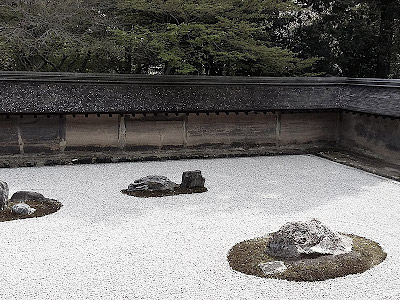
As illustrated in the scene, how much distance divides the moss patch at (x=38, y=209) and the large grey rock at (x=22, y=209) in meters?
0.07

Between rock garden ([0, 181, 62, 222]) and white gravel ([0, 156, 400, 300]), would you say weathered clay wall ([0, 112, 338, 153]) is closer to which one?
white gravel ([0, 156, 400, 300])

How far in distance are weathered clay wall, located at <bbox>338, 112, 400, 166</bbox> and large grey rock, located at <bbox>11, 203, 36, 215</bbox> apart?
1221cm

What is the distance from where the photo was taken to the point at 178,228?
396 inches

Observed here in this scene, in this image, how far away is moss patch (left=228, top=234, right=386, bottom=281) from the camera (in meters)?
7.70

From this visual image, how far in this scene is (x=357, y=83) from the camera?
63.2ft

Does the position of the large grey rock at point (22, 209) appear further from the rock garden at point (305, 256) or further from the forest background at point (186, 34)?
the forest background at point (186, 34)

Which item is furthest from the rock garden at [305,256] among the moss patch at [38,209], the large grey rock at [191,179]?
the moss patch at [38,209]

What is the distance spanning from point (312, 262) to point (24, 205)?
6.86 m

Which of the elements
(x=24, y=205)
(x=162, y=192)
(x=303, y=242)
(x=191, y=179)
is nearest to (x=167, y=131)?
(x=191, y=179)

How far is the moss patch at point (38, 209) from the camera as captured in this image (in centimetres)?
1066

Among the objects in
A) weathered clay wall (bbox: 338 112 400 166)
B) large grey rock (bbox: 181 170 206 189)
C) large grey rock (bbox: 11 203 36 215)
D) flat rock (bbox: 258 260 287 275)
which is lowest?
flat rock (bbox: 258 260 287 275)

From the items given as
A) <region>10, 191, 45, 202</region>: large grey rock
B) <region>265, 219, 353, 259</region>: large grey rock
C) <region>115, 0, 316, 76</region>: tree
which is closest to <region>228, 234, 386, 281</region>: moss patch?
<region>265, 219, 353, 259</region>: large grey rock

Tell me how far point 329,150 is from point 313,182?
5.63m

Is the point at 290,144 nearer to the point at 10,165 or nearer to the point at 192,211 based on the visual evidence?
the point at 192,211
